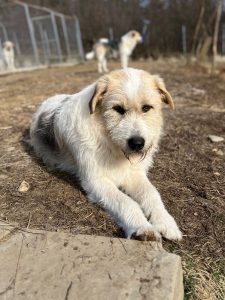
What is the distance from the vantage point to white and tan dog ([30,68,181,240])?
9.90 ft

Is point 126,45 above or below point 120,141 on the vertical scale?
below

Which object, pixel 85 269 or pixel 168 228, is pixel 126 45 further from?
pixel 85 269

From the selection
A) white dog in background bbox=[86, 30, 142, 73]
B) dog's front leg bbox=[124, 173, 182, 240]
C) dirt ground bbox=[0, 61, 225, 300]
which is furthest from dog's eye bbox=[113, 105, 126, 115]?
white dog in background bbox=[86, 30, 142, 73]

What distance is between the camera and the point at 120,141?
310 cm

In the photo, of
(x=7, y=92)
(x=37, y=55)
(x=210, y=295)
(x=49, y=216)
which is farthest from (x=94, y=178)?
(x=37, y=55)

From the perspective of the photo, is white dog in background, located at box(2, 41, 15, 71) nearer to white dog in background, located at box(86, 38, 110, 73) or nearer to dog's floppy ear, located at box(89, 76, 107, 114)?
white dog in background, located at box(86, 38, 110, 73)

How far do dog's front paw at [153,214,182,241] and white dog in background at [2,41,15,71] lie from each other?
16.6 meters

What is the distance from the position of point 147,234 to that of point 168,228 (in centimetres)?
26

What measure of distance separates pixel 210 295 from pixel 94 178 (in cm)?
146

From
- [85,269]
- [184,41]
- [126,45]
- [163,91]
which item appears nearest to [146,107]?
[163,91]

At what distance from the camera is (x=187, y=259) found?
257cm

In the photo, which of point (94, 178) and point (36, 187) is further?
point (36, 187)

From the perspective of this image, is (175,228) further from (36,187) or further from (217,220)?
(36,187)

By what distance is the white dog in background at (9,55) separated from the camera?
17.7 meters
